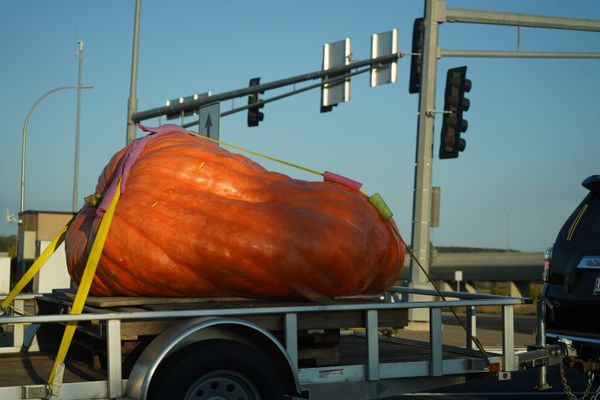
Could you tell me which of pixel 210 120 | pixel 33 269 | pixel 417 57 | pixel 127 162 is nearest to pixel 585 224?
pixel 127 162

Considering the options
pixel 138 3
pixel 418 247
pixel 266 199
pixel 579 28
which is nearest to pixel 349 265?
pixel 266 199

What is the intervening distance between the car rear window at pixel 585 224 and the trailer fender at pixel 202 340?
319cm

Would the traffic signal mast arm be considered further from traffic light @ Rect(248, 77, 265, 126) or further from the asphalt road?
the asphalt road

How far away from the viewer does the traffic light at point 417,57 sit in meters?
18.5

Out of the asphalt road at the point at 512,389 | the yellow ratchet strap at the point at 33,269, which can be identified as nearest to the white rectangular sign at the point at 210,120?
the asphalt road at the point at 512,389

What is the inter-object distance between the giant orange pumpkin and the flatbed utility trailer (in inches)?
6.5

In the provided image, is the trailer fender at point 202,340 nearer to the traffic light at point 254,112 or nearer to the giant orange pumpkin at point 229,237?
the giant orange pumpkin at point 229,237

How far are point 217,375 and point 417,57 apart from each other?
Result: 13.9 m

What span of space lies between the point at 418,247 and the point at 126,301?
1247cm

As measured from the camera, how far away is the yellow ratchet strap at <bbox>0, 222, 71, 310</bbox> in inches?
262

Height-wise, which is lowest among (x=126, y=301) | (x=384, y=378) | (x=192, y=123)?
(x=384, y=378)

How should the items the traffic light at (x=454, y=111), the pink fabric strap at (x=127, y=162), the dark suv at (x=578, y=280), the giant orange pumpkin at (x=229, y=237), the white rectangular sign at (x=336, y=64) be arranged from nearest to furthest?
the giant orange pumpkin at (x=229, y=237), the pink fabric strap at (x=127, y=162), the dark suv at (x=578, y=280), the traffic light at (x=454, y=111), the white rectangular sign at (x=336, y=64)

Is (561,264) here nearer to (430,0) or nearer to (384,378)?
(384,378)

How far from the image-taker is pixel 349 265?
6.64 meters
